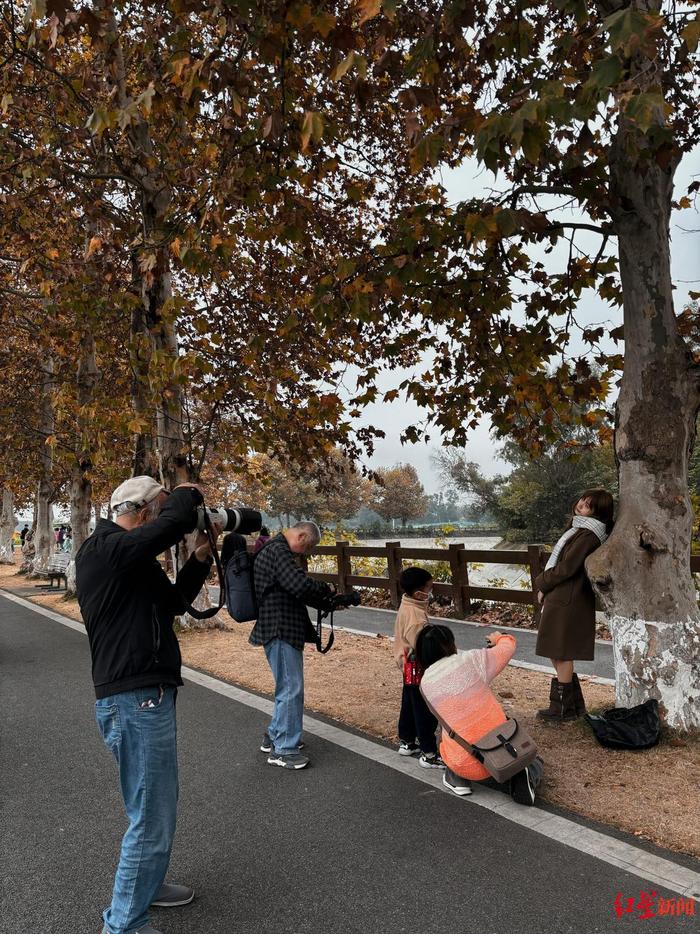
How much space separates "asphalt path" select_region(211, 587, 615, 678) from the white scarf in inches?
78.5

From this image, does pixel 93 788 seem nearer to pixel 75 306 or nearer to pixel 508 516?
pixel 75 306

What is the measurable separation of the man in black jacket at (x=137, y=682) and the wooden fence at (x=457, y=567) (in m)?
7.13

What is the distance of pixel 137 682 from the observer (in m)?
2.84

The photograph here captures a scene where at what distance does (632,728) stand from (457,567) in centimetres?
676

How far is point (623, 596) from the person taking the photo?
5.29 meters

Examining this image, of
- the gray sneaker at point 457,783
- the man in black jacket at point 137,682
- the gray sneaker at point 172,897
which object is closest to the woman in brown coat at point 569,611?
the gray sneaker at point 457,783

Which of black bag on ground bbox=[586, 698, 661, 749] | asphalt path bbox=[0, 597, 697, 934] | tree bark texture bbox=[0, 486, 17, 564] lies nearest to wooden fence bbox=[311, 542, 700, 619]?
black bag on ground bbox=[586, 698, 661, 749]

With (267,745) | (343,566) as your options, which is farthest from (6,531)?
(267,745)

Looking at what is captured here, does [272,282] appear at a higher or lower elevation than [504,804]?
higher

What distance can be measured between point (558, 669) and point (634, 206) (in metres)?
3.65

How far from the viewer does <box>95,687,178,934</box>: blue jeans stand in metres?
2.82

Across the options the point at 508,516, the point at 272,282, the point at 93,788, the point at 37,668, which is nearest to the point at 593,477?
the point at 508,516

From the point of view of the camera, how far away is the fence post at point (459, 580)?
11672 mm

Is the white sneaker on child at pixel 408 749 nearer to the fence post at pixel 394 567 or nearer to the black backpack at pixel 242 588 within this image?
the black backpack at pixel 242 588
